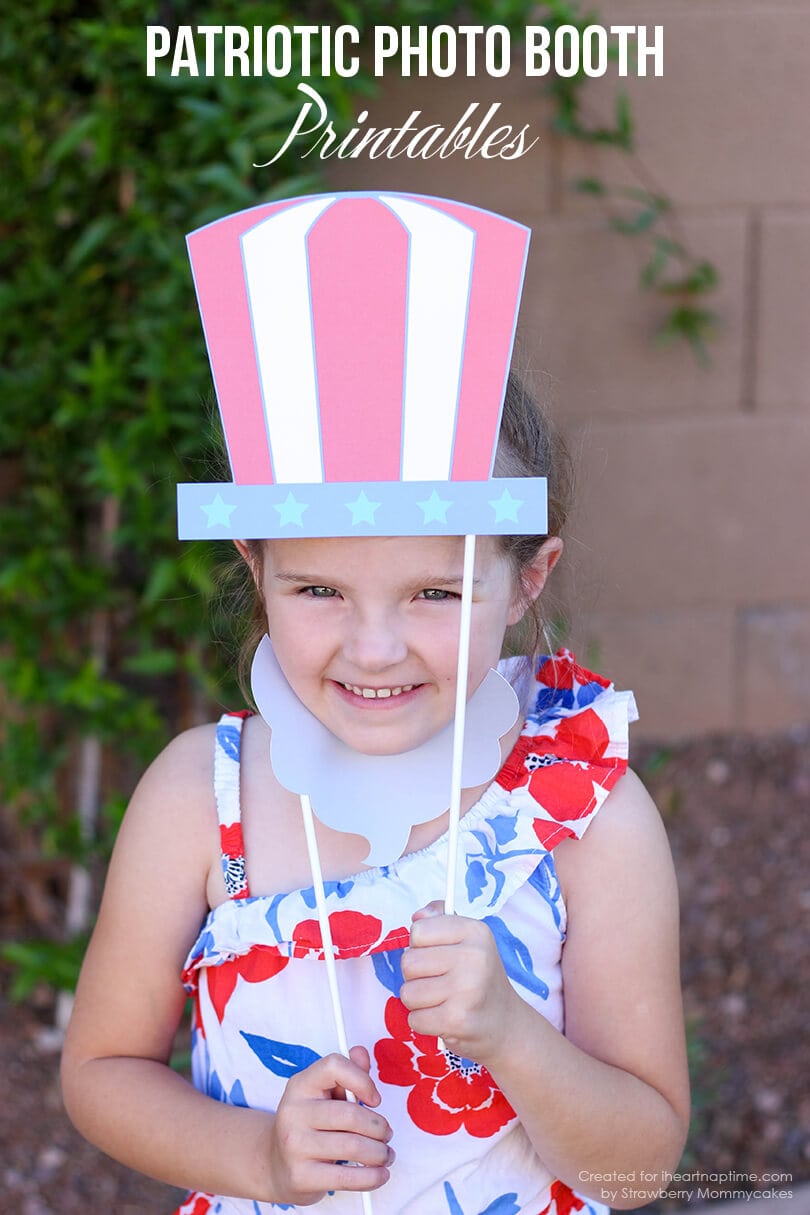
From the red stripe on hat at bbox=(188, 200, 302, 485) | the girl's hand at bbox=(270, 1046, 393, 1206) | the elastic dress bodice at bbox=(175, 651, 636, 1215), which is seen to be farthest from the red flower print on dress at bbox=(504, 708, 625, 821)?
the red stripe on hat at bbox=(188, 200, 302, 485)

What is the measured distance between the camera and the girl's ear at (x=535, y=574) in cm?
127

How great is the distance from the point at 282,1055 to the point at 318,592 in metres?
0.46

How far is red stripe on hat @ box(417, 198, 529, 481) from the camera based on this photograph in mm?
1054

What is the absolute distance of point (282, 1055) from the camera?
1248 mm

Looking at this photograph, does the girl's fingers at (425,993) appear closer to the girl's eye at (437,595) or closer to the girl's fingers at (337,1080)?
the girl's fingers at (337,1080)

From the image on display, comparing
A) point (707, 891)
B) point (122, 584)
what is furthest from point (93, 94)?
point (707, 891)

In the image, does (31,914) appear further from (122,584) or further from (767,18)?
(767,18)

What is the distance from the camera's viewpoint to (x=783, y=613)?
311 centimetres

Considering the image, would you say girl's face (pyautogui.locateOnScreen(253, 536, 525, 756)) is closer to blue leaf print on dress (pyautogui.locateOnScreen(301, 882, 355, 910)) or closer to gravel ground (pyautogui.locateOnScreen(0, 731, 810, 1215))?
blue leaf print on dress (pyautogui.locateOnScreen(301, 882, 355, 910))

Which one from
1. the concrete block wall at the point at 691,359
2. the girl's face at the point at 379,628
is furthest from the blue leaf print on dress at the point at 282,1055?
the concrete block wall at the point at 691,359

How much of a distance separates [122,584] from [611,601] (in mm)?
1134

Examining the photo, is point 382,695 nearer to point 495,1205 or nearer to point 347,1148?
point 347,1148

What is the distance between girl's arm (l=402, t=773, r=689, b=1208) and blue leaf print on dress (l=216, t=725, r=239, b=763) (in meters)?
0.34

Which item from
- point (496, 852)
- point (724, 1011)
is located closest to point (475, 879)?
point (496, 852)
